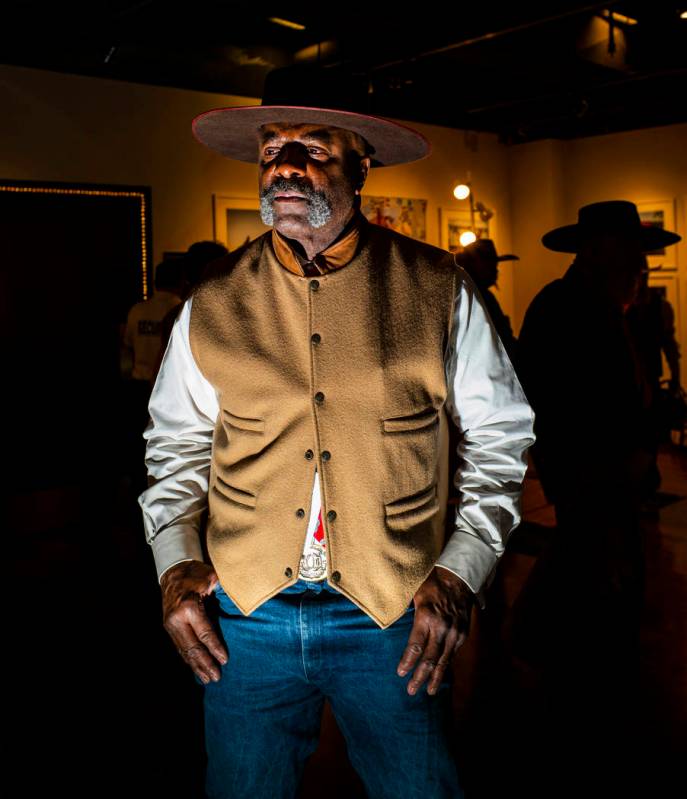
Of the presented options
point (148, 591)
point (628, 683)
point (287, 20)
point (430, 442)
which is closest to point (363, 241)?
point (430, 442)

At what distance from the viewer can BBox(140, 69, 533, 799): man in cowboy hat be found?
134cm

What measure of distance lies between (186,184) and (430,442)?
Result: 18.8ft

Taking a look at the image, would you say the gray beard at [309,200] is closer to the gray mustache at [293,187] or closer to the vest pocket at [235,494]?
the gray mustache at [293,187]

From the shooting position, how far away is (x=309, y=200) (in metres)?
1.42

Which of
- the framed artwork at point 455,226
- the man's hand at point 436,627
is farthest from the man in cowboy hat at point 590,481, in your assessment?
the framed artwork at point 455,226

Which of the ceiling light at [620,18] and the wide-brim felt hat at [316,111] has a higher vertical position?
the ceiling light at [620,18]

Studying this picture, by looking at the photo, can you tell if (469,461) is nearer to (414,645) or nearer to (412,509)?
(412,509)

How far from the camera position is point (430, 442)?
4.52 feet

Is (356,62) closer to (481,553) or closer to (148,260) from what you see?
(148,260)

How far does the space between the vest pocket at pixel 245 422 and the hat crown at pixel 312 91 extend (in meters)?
0.53

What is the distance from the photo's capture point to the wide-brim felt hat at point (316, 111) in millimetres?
1412

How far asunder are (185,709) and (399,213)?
5994mm

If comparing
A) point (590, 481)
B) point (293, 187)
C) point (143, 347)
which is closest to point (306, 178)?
point (293, 187)

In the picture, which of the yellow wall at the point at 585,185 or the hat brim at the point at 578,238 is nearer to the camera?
the hat brim at the point at 578,238
